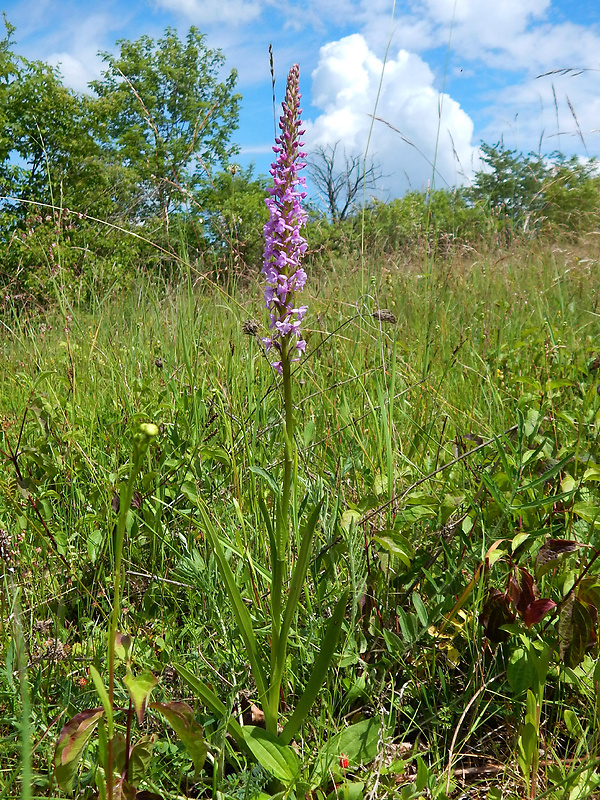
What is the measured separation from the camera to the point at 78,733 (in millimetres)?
804

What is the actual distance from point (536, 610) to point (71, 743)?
0.83 m

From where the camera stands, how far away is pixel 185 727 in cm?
82

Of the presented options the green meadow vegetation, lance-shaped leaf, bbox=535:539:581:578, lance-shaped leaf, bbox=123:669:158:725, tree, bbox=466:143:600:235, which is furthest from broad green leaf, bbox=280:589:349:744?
tree, bbox=466:143:600:235

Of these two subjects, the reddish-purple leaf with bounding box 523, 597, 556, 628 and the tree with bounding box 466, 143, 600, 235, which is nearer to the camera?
the reddish-purple leaf with bounding box 523, 597, 556, 628

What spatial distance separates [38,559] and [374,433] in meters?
1.11

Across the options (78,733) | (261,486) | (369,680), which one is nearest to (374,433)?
(261,486)

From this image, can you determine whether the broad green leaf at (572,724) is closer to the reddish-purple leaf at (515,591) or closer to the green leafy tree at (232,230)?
the reddish-purple leaf at (515,591)

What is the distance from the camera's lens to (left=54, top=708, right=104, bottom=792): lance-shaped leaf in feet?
2.63

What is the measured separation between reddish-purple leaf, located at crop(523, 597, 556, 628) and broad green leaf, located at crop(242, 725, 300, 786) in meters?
0.50

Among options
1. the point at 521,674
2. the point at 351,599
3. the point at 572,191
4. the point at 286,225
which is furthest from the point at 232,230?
the point at 572,191

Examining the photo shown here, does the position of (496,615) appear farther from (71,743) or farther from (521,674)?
(71,743)

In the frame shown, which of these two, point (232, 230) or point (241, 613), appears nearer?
point (241, 613)

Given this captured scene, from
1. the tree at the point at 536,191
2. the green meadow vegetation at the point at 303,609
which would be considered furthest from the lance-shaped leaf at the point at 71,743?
the tree at the point at 536,191

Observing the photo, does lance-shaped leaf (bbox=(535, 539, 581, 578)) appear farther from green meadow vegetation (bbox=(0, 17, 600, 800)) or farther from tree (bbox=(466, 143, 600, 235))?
tree (bbox=(466, 143, 600, 235))
